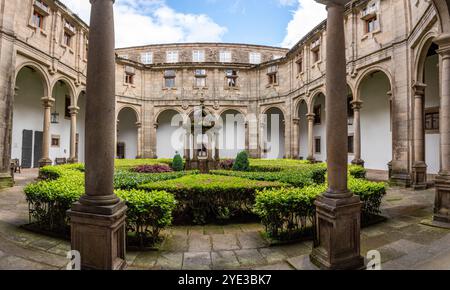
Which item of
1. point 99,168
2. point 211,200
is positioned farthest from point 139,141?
point 99,168

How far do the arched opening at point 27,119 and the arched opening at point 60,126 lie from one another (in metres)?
→ 0.85

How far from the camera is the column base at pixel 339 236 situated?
10.0ft

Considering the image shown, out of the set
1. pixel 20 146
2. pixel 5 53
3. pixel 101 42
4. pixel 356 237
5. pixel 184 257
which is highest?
pixel 5 53

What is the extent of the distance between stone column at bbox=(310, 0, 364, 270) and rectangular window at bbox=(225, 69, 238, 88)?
1886 cm

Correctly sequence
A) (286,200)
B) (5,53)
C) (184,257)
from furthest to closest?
(5,53), (286,200), (184,257)

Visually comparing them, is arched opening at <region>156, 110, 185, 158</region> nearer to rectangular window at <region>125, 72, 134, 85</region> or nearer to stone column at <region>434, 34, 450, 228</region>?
rectangular window at <region>125, 72, 134, 85</region>

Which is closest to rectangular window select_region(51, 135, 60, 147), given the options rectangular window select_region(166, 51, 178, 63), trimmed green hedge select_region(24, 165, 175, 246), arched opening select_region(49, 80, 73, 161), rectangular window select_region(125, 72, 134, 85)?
arched opening select_region(49, 80, 73, 161)

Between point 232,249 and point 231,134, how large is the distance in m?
20.0

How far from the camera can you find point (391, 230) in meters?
4.57

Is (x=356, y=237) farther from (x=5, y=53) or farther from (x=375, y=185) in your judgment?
(x=5, y=53)

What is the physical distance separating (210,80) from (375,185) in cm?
1827

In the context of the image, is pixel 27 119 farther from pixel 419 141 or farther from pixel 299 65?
pixel 419 141
